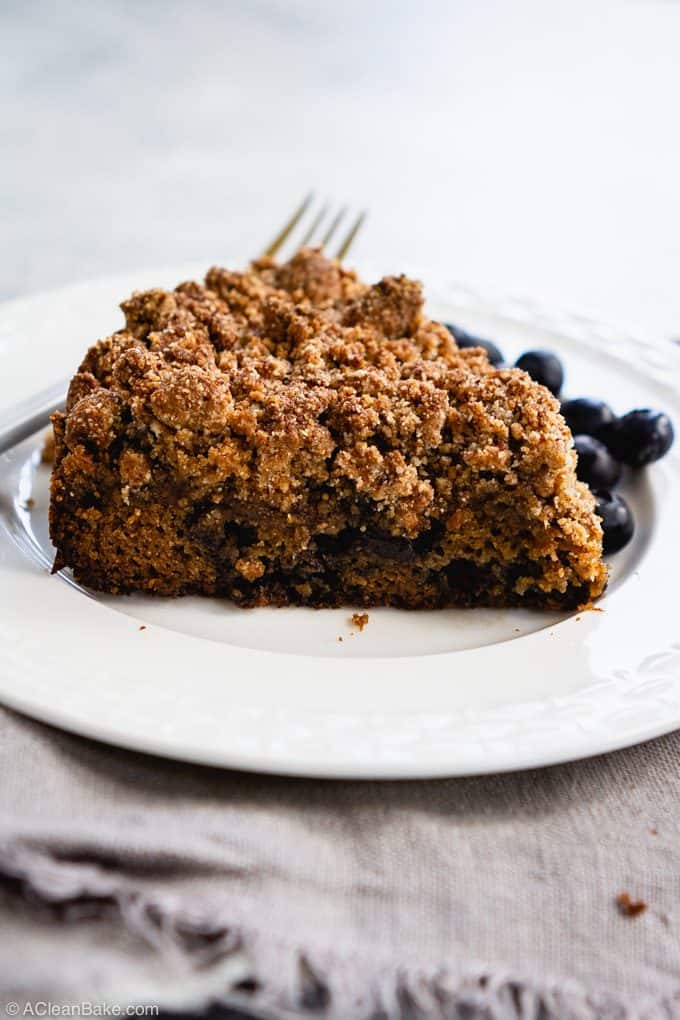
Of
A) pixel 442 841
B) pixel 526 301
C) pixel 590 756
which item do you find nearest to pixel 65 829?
pixel 442 841

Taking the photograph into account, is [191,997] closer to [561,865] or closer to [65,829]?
[65,829]

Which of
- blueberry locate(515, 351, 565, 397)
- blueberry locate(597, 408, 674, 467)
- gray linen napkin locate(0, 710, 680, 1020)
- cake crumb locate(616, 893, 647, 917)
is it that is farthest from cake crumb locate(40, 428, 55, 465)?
cake crumb locate(616, 893, 647, 917)

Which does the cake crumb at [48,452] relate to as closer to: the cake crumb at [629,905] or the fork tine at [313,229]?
the fork tine at [313,229]

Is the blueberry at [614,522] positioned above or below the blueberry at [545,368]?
below

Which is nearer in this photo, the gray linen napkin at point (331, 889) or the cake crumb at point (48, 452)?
the gray linen napkin at point (331, 889)

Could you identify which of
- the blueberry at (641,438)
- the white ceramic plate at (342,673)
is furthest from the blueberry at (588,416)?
the white ceramic plate at (342,673)

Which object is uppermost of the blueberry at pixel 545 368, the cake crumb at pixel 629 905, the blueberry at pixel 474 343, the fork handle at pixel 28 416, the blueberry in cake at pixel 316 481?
the blueberry at pixel 545 368

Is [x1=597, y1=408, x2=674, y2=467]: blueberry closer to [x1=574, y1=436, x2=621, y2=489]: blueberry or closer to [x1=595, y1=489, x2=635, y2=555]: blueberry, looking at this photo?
[x1=574, y1=436, x2=621, y2=489]: blueberry
